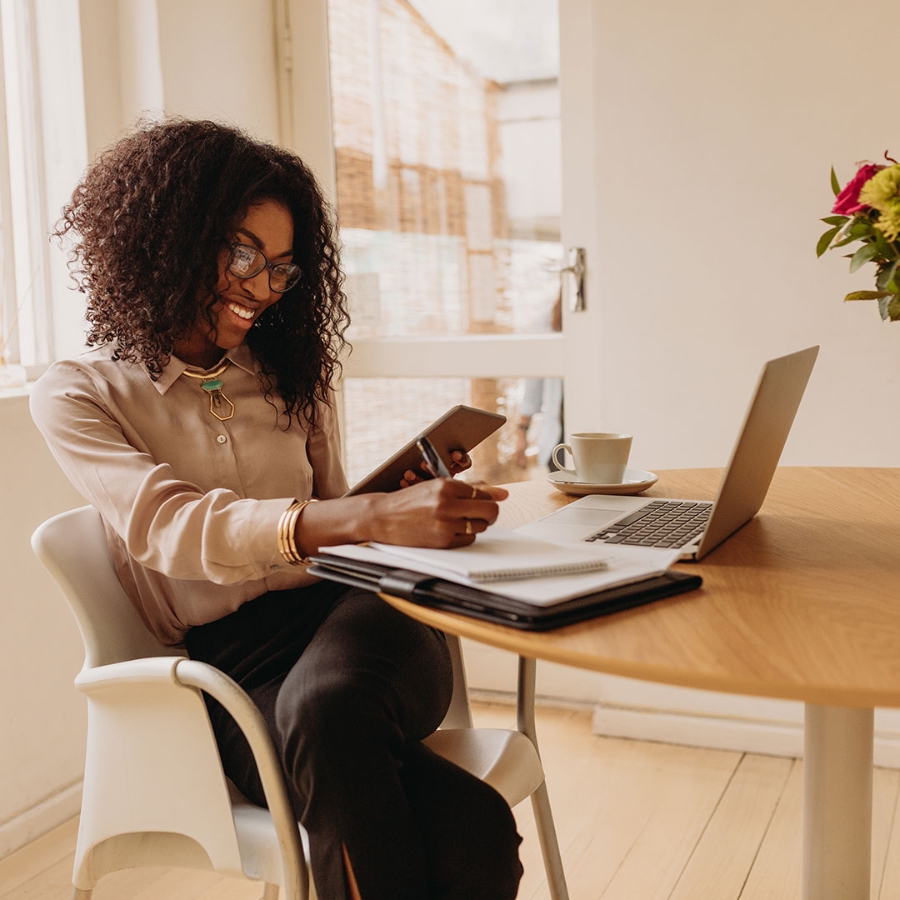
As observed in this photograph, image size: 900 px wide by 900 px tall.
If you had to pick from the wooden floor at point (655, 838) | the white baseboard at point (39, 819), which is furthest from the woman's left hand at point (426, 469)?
the white baseboard at point (39, 819)

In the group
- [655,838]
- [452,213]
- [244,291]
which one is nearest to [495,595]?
[244,291]

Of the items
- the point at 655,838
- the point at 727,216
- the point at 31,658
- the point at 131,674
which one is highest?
the point at 727,216

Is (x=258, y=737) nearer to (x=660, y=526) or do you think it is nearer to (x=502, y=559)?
(x=502, y=559)

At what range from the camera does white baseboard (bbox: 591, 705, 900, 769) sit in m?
2.30

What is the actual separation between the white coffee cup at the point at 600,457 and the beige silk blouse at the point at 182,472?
0.40 meters

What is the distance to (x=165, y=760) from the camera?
121 cm

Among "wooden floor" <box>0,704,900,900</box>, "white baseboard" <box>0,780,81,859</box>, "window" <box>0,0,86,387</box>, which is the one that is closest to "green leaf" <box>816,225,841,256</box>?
"wooden floor" <box>0,704,900,900</box>

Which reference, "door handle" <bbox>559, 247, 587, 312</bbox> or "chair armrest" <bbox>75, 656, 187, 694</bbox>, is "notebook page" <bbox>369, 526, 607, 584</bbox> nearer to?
"chair armrest" <bbox>75, 656, 187, 694</bbox>

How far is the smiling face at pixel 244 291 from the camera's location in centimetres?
146

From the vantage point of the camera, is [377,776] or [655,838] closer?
[377,776]

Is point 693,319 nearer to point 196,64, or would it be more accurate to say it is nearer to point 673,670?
point 196,64

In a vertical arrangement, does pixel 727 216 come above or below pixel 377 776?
above

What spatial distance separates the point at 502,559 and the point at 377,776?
291 mm

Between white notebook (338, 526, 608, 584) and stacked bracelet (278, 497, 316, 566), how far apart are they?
0.14 m
